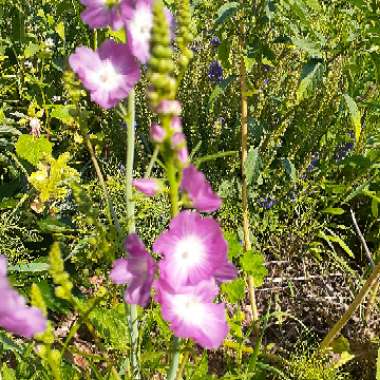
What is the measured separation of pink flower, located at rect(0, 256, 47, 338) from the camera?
2.09ft

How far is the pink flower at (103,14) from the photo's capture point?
977mm

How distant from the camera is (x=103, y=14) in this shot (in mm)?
1000

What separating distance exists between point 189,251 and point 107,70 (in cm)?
36

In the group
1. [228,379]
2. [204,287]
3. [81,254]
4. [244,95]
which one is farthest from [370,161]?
[204,287]

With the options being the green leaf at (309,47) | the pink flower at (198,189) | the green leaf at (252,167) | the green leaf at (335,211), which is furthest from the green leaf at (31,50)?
the pink flower at (198,189)

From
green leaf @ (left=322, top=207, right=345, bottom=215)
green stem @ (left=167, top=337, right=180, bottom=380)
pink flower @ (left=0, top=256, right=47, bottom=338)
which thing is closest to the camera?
pink flower @ (left=0, top=256, right=47, bottom=338)

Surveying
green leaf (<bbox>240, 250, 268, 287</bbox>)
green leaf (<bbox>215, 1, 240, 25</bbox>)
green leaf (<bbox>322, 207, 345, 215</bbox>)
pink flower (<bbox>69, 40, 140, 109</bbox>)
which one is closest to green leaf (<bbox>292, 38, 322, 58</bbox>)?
green leaf (<bbox>215, 1, 240, 25</bbox>)

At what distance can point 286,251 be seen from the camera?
7.80ft

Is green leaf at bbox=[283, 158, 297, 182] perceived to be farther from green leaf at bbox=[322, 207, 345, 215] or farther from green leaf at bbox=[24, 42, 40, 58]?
green leaf at bbox=[24, 42, 40, 58]

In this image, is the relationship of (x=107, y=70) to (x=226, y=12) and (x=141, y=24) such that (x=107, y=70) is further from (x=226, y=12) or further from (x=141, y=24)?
(x=226, y=12)

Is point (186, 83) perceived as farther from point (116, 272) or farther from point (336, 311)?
point (116, 272)

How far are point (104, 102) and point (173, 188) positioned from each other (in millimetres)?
275

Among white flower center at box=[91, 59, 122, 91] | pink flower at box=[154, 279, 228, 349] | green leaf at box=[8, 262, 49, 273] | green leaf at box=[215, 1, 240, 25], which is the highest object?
green leaf at box=[215, 1, 240, 25]

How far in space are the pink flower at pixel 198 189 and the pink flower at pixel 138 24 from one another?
250 mm
